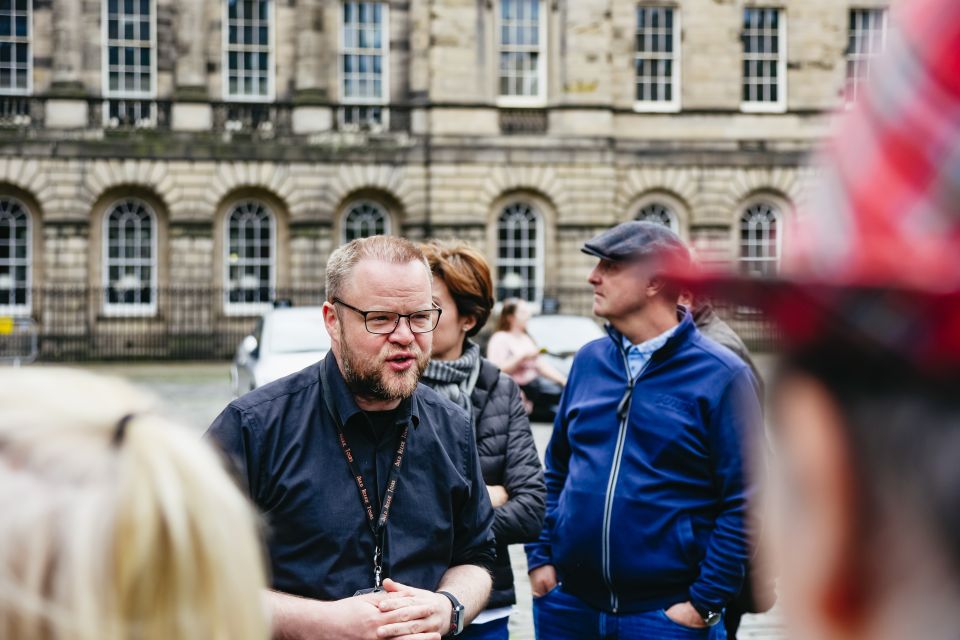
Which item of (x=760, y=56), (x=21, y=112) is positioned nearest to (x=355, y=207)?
(x=21, y=112)

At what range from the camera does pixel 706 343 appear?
13.3 feet

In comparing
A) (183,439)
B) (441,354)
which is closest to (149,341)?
(441,354)

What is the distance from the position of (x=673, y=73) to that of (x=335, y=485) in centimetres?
2835

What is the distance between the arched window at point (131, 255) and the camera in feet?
89.6

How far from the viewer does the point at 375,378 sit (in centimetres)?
322

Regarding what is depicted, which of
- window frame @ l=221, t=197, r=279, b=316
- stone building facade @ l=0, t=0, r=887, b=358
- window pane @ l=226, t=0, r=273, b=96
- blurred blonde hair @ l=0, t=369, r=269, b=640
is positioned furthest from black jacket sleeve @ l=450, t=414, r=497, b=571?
window pane @ l=226, t=0, r=273, b=96

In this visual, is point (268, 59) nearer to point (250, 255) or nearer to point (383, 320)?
point (250, 255)

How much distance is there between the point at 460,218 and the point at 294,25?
632 centimetres

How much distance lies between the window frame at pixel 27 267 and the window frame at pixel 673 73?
15.1m

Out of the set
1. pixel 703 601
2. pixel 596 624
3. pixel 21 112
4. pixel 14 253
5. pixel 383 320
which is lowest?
pixel 596 624

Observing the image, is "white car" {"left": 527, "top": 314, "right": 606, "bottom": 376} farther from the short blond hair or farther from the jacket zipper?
the short blond hair

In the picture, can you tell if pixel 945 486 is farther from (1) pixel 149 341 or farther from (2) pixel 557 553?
(1) pixel 149 341

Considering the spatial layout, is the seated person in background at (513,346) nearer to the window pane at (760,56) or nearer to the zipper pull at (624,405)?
the zipper pull at (624,405)

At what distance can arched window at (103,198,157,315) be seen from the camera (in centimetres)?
2730
